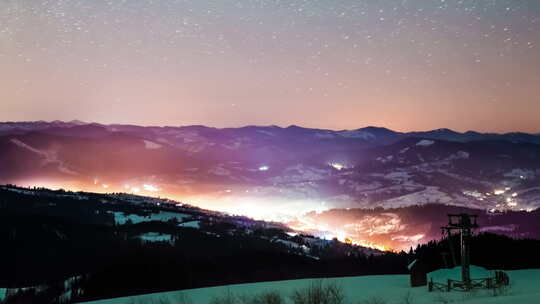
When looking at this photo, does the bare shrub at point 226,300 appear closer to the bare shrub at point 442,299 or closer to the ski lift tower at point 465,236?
the bare shrub at point 442,299

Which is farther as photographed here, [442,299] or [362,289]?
[362,289]

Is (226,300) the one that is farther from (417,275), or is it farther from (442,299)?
(417,275)

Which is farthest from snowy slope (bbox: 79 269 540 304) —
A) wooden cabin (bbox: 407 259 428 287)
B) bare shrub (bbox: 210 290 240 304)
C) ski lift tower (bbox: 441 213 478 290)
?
ski lift tower (bbox: 441 213 478 290)

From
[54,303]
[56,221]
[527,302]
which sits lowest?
[54,303]

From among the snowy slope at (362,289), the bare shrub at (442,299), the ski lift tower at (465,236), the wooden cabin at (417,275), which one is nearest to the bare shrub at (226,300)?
the snowy slope at (362,289)

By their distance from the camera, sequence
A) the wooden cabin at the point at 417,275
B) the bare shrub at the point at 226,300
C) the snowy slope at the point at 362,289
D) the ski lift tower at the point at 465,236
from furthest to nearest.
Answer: the wooden cabin at the point at 417,275
the snowy slope at the point at 362,289
the ski lift tower at the point at 465,236
the bare shrub at the point at 226,300

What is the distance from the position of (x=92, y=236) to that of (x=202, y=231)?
36593mm

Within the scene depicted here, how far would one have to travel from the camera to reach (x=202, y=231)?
548 feet

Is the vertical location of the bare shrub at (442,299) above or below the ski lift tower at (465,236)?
below

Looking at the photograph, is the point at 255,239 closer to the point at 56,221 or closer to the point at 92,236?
the point at 92,236

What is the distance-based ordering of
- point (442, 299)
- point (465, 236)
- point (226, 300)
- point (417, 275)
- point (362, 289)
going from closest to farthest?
point (442, 299), point (226, 300), point (465, 236), point (417, 275), point (362, 289)

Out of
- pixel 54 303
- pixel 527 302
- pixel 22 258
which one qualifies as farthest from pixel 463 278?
pixel 22 258

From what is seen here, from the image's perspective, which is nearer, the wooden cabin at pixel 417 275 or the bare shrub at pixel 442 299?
the bare shrub at pixel 442 299

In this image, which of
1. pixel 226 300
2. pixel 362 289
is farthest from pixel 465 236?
pixel 226 300
